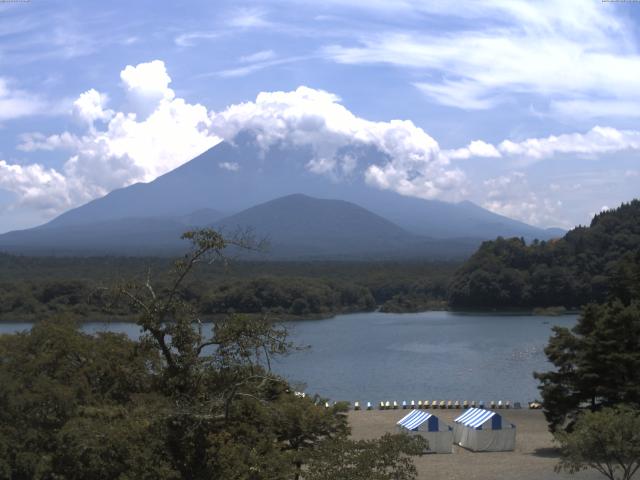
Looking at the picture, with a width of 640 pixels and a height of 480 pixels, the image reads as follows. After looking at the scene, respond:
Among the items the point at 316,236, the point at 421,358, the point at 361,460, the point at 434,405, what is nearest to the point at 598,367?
the point at 434,405

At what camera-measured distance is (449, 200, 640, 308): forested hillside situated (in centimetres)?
6172

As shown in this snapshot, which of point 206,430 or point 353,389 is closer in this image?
point 206,430

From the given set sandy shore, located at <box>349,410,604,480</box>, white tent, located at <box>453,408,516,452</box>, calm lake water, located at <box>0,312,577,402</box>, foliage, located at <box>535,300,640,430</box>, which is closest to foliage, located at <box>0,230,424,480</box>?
sandy shore, located at <box>349,410,604,480</box>

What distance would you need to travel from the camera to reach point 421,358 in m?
37.3

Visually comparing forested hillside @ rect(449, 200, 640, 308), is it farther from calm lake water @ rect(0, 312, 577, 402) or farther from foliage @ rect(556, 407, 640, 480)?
foliage @ rect(556, 407, 640, 480)

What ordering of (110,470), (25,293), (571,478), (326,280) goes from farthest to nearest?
(326,280) → (25,293) → (571,478) → (110,470)

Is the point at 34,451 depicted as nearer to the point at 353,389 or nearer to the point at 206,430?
the point at 206,430

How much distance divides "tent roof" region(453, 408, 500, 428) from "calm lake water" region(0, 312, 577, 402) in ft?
13.9

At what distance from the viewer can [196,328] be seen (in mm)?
9555

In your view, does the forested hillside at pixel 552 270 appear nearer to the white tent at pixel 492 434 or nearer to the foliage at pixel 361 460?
the white tent at pixel 492 434

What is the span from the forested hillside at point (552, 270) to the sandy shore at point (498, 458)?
4026cm

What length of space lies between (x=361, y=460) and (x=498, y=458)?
9.21 m

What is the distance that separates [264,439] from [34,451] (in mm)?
2983

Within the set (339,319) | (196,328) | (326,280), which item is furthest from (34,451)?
(326,280)
